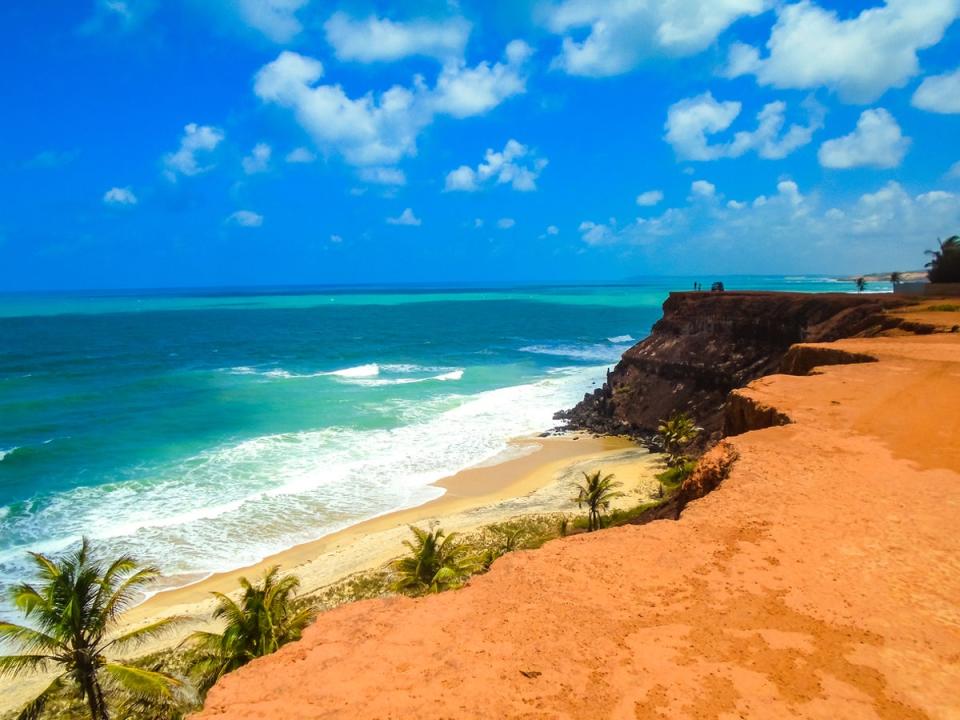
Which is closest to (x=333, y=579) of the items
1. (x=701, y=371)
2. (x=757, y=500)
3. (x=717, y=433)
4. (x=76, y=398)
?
(x=757, y=500)

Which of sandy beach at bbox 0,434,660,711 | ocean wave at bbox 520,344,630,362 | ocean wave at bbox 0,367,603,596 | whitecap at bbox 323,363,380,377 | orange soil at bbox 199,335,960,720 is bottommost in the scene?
sandy beach at bbox 0,434,660,711

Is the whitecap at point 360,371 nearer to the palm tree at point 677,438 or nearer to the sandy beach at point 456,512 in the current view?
the sandy beach at point 456,512

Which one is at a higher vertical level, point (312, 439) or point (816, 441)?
point (816, 441)

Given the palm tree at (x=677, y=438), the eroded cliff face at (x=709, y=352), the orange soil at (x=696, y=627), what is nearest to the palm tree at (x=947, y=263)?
the eroded cliff face at (x=709, y=352)

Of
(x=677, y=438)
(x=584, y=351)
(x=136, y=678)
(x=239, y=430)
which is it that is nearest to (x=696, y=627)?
(x=136, y=678)

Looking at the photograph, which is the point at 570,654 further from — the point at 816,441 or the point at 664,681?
the point at 816,441

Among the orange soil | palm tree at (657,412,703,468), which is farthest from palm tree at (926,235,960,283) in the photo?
the orange soil

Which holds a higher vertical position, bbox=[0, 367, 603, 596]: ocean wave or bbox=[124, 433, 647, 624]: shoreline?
bbox=[0, 367, 603, 596]: ocean wave

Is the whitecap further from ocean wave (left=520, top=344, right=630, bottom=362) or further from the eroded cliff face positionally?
the eroded cliff face
